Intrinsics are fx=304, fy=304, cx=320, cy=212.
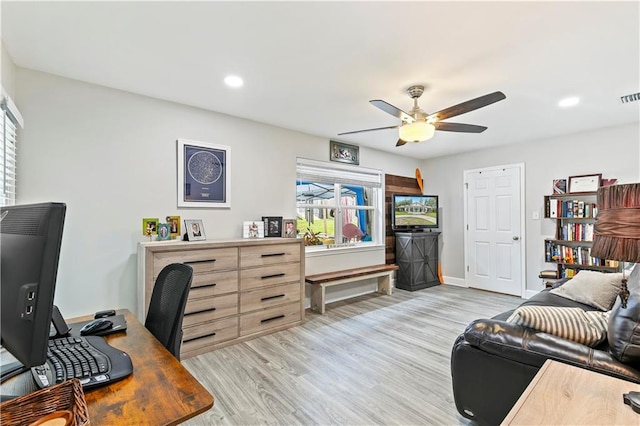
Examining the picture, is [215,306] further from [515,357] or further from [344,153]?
[344,153]

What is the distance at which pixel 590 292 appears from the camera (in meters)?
2.68

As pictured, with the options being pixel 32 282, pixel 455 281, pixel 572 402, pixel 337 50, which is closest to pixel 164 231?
pixel 337 50

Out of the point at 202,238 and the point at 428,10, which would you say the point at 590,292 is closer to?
the point at 428,10

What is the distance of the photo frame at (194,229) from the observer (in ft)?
10.1

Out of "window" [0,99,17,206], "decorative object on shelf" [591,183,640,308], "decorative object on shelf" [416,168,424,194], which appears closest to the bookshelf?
"decorative object on shelf" [416,168,424,194]

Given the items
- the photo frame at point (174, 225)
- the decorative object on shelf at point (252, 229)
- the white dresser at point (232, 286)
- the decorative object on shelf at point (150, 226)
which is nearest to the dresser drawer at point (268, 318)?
the white dresser at point (232, 286)

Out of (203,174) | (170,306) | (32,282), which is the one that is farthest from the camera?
(203,174)

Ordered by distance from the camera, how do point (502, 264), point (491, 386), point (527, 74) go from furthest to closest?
point (502, 264), point (527, 74), point (491, 386)

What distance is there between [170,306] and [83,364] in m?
0.43

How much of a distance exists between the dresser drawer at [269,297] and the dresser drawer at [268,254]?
0.29 metres

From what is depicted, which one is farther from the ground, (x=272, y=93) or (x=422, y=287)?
(x=272, y=93)

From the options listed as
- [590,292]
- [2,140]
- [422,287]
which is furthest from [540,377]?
[422,287]

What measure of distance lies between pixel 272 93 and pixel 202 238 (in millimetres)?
1628

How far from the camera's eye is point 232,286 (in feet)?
10.0
